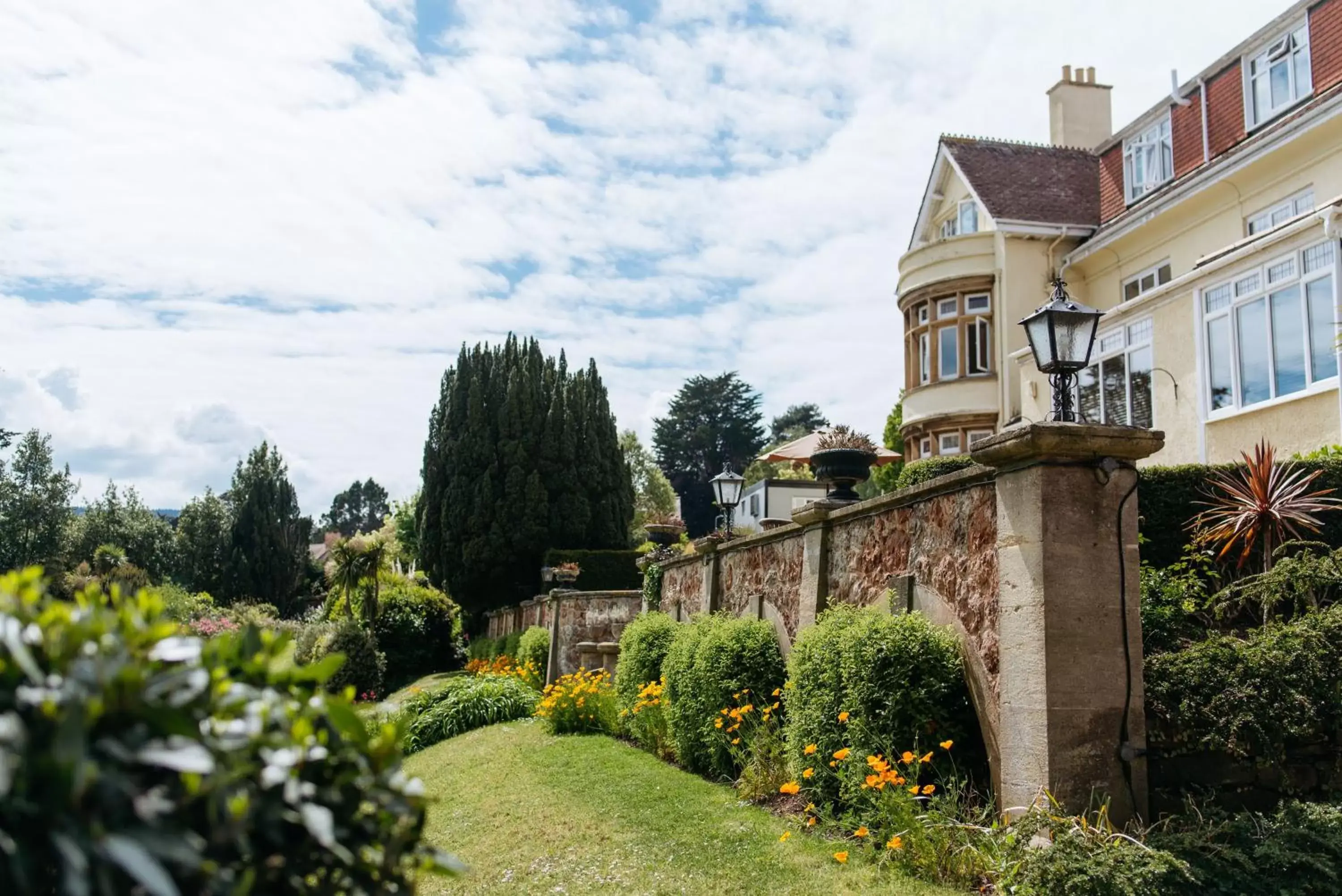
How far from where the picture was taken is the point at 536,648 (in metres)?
21.0

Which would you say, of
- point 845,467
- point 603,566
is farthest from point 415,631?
point 845,467

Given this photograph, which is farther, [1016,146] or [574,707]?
[1016,146]

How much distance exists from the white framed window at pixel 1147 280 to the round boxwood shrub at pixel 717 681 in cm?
1264

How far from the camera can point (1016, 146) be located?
79.5 feet

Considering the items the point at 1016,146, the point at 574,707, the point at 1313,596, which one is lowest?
the point at 574,707

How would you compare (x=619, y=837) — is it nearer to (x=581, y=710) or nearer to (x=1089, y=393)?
(x=581, y=710)

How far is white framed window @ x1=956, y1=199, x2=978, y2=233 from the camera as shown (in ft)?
76.3

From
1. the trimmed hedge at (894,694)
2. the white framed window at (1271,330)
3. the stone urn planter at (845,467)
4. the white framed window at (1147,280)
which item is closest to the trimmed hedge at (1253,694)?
the trimmed hedge at (894,694)

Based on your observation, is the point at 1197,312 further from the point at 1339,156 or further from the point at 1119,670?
the point at 1119,670

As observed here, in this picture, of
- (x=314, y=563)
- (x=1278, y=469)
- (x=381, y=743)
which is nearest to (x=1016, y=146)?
(x=1278, y=469)

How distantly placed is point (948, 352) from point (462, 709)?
1303 cm

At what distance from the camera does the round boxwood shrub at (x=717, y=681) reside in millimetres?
9805

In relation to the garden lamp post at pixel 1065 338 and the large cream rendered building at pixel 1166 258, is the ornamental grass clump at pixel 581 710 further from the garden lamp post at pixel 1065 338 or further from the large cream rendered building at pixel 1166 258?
the garden lamp post at pixel 1065 338

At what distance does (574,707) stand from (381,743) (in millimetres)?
12825
